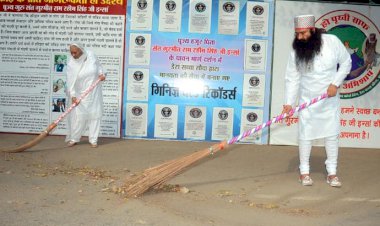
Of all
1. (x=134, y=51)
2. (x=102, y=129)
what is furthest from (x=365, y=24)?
(x=102, y=129)

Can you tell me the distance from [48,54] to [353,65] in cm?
493

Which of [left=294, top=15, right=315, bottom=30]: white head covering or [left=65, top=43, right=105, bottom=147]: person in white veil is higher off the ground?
[left=294, top=15, right=315, bottom=30]: white head covering

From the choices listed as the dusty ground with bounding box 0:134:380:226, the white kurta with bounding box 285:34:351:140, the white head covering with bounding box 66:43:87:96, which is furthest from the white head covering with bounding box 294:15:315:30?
the white head covering with bounding box 66:43:87:96

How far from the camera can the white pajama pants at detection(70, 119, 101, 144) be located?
9.08m

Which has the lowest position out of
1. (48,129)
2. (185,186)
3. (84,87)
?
(185,186)

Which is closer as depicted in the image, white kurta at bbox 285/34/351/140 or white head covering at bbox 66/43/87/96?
white kurta at bbox 285/34/351/140

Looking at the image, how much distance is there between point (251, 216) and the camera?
5.60 m

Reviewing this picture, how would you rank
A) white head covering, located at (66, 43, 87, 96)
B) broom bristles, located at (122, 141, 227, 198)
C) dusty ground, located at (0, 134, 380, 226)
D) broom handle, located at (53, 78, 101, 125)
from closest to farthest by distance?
dusty ground, located at (0, 134, 380, 226) → broom bristles, located at (122, 141, 227, 198) → broom handle, located at (53, 78, 101, 125) → white head covering, located at (66, 43, 87, 96)

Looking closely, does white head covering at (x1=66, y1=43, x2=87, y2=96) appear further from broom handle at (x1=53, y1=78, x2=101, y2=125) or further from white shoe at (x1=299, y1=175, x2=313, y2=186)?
white shoe at (x1=299, y1=175, x2=313, y2=186)

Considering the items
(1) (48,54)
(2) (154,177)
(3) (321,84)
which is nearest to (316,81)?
(3) (321,84)

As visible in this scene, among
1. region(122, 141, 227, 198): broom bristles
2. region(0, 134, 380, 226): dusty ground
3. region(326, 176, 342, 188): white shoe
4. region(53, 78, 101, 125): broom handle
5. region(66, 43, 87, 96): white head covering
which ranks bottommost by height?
region(0, 134, 380, 226): dusty ground

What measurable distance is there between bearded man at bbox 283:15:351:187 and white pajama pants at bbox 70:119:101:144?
3373mm

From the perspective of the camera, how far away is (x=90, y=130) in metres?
9.13

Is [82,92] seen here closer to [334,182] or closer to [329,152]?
[329,152]
